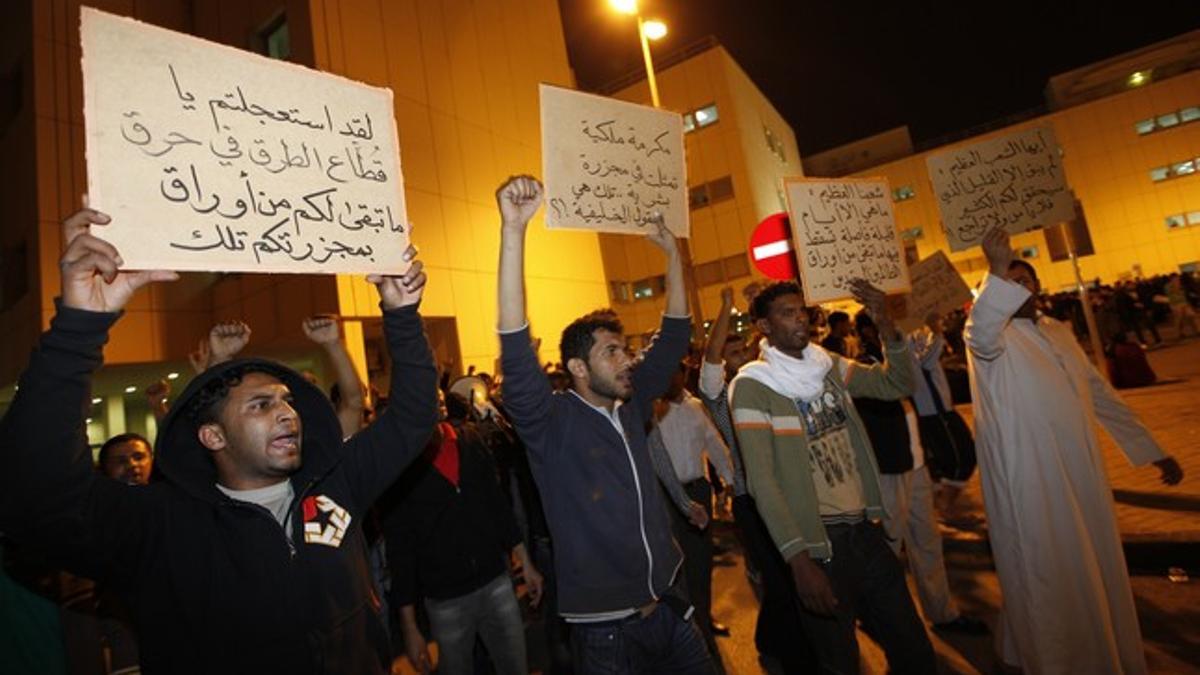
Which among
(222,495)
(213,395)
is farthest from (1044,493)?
(213,395)

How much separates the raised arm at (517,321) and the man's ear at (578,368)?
32cm

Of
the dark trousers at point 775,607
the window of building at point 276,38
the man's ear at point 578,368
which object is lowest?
the dark trousers at point 775,607

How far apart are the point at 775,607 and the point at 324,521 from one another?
3141mm

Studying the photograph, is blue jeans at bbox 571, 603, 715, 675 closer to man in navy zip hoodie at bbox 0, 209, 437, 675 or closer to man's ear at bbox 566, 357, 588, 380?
man in navy zip hoodie at bbox 0, 209, 437, 675

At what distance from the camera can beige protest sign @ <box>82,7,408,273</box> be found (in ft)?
6.32

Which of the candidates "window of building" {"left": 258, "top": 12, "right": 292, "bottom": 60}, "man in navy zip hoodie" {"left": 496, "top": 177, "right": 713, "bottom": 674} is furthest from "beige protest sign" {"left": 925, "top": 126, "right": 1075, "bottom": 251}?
"window of building" {"left": 258, "top": 12, "right": 292, "bottom": 60}

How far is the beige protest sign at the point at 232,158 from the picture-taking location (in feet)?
6.32

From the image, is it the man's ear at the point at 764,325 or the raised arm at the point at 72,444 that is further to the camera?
the man's ear at the point at 764,325

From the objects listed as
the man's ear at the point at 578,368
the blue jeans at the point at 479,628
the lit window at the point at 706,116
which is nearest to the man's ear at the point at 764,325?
the man's ear at the point at 578,368

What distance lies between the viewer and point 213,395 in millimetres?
2281

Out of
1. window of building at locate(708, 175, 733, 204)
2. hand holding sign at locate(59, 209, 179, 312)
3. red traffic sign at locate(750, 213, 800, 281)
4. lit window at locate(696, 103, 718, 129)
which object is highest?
lit window at locate(696, 103, 718, 129)

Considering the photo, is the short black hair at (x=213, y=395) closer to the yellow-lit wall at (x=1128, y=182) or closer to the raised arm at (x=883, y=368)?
the raised arm at (x=883, y=368)

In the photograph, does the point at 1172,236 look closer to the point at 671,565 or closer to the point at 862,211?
the point at 862,211

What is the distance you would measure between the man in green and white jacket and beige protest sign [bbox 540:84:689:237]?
879 mm
